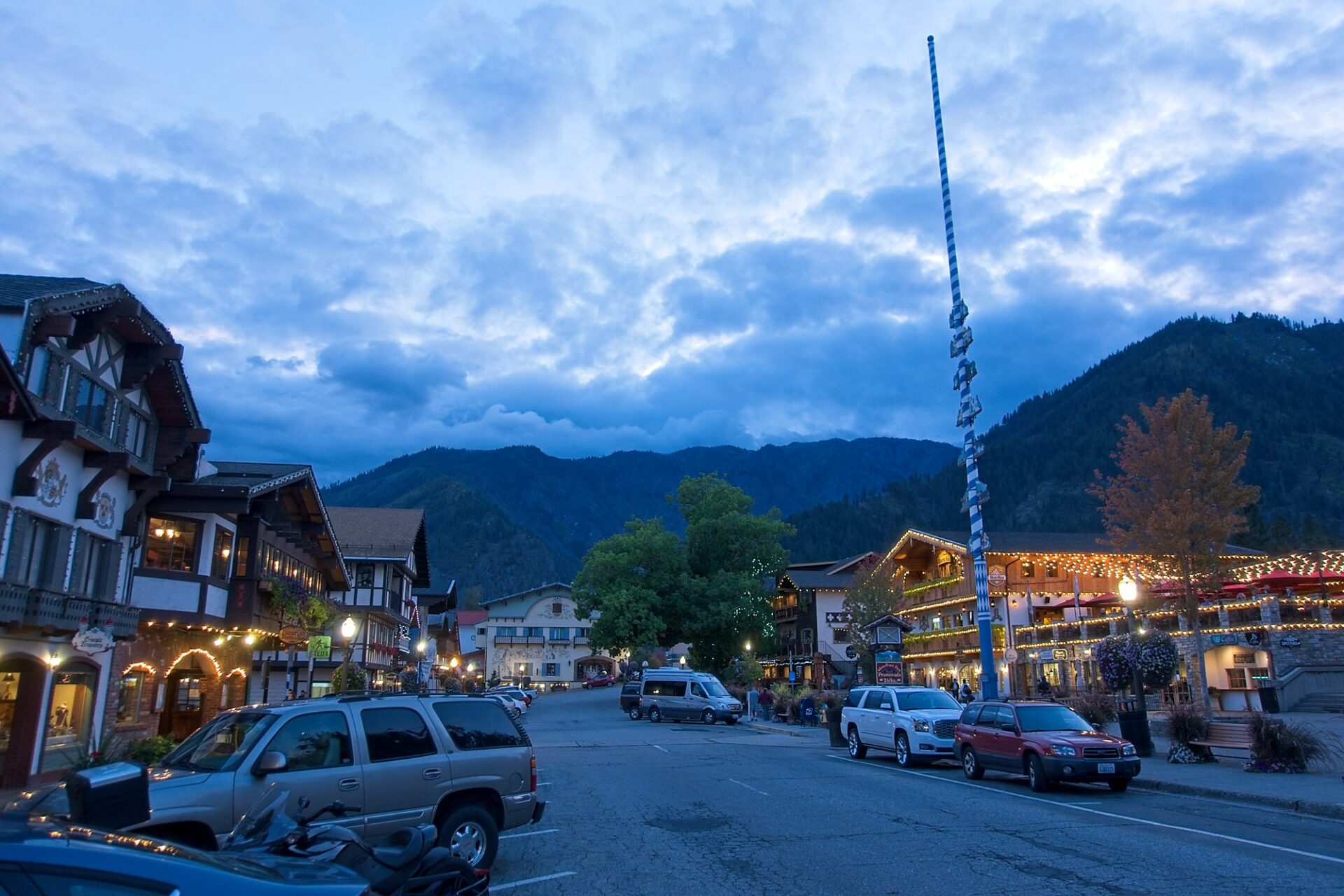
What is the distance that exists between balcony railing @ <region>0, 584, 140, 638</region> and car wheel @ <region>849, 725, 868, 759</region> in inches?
669

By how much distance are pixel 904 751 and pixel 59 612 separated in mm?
17433

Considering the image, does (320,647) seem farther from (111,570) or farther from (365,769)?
(365,769)

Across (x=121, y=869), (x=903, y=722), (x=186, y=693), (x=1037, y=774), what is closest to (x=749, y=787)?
(x=1037, y=774)

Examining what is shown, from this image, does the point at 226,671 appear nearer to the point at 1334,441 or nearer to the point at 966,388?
the point at 966,388

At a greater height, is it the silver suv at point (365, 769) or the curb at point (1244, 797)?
the silver suv at point (365, 769)

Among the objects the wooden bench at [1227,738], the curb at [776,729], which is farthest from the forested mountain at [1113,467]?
the wooden bench at [1227,738]

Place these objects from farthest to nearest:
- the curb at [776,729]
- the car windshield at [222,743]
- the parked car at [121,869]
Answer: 1. the curb at [776,729]
2. the car windshield at [222,743]
3. the parked car at [121,869]

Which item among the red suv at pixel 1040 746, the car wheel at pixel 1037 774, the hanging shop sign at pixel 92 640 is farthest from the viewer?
the hanging shop sign at pixel 92 640

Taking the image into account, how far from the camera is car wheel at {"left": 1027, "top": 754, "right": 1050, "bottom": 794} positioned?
51.0 feet

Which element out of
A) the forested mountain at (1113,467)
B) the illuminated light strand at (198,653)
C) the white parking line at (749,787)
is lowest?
the white parking line at (749,787)

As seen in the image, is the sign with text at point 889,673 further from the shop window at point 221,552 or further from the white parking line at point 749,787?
the shop window at point 221,552

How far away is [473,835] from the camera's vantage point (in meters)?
8.95

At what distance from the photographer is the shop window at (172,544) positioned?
68.4 ft

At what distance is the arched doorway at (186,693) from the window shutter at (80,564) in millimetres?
6449
